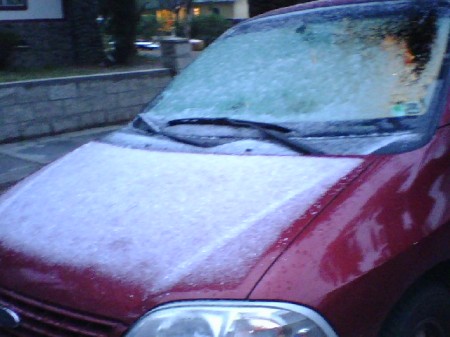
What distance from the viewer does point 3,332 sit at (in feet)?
8.73

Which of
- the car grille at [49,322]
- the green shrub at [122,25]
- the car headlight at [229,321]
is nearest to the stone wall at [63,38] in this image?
the green shrub at [122,25]

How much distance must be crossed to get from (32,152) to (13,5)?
776 centimetres

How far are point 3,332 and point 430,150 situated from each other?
5.64ft

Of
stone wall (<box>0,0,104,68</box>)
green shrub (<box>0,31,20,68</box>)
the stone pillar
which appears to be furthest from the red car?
stone wall (<box>0,0,104,68</box>)

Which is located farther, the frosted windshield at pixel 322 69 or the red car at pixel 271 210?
the frosted windshield at pixel 322 69

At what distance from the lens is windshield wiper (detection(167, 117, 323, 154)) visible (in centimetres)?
310

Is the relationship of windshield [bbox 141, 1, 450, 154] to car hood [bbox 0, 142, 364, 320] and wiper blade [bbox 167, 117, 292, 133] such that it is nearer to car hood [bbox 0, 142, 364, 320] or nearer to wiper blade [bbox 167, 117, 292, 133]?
wiper blade [bbox 167, 117, 292, 133]

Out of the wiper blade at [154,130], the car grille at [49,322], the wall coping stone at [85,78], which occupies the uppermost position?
the wiper blade at [154,130]

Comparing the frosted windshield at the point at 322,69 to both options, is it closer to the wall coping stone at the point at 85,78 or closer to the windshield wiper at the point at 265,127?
the windshield wiper at the point at 265,127

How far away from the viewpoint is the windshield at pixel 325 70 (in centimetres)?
328

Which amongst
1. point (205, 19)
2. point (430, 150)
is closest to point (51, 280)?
point (430, 150)

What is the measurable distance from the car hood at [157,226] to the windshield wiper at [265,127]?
4.4 inches

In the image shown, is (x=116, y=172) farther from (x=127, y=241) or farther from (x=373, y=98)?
(x=373, y=98)

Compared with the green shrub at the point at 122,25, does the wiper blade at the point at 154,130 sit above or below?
above
